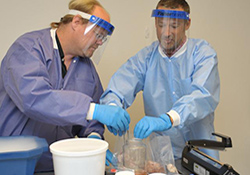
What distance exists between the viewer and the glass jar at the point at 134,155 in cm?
113

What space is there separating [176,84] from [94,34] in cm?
64

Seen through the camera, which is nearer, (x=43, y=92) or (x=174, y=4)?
(x=43, y=92)

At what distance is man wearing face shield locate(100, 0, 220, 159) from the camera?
4.74 ft

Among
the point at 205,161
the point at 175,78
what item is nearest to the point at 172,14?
the point at 175,78

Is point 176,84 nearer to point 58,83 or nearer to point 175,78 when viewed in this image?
point 175,78

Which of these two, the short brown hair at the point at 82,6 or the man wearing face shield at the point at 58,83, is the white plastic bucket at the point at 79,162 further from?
the short brown hair at the point at 82,6

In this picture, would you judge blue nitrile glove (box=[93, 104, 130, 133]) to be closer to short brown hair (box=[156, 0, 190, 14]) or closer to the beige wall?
short brown hair (box=[156, 0, 190, 14])

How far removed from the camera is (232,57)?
256cm

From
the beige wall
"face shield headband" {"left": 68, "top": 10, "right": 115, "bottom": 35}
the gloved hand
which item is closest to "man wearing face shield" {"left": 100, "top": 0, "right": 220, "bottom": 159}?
the gloved hand

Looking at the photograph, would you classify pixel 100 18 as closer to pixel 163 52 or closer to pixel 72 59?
pixel 72 59

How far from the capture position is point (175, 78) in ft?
5.31

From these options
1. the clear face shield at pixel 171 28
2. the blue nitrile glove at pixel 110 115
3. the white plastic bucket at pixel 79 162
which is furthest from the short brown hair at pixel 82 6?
the white plastic bucket at pixel 79 162

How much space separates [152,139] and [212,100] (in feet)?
1.49

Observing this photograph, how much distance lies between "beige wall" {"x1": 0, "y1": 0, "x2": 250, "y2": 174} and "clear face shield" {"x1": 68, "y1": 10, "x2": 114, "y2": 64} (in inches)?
29.6
